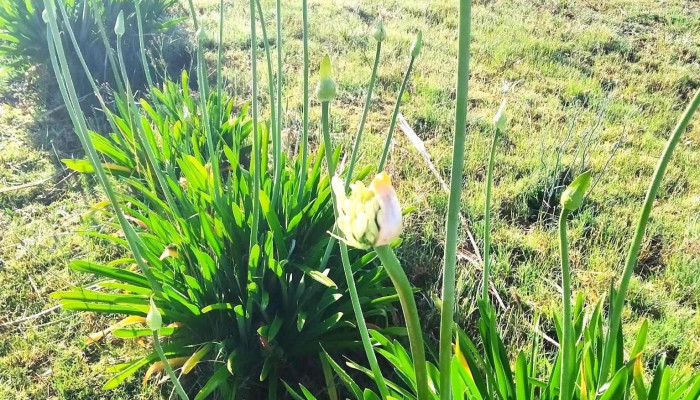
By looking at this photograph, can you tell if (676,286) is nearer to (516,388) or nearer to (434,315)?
(434,315)

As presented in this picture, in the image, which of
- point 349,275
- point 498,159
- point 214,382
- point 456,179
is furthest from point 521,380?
point 498,159

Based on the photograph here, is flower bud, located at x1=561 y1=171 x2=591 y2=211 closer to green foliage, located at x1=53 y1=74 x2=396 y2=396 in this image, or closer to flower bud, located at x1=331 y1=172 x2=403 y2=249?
flower bud, located at x1=331 y1=172 x2=403 y2=249

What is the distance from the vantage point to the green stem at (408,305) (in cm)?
72

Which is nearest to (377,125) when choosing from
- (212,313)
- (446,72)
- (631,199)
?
(446,72)

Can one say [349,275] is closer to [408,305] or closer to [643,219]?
[408,305]

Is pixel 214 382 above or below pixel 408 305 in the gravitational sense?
below

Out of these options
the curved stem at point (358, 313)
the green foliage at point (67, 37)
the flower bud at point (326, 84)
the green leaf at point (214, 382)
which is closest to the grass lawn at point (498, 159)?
the green foliage at point (67, 37)

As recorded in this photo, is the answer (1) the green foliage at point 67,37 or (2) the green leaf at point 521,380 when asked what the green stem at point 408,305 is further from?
(1) the green foliage at point 67,37

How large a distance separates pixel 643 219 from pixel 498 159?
2.55m

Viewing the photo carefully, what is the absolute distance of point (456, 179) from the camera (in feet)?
2.31

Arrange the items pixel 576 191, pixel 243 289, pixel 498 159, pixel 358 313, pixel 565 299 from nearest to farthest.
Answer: pixel 576 191
pixel 565 299
pixel 358 313
pixel 243 289
pixel 498 159

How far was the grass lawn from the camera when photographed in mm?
2236

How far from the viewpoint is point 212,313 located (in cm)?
A: 194

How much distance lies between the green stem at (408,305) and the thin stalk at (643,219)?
0.35 metres
